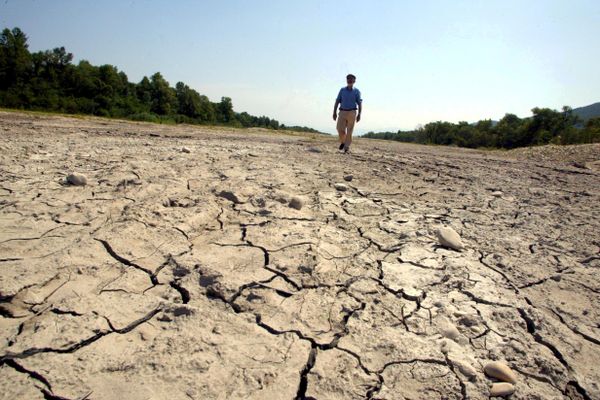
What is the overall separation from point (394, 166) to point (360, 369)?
159 inches

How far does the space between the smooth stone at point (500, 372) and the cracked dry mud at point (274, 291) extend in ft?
0.11

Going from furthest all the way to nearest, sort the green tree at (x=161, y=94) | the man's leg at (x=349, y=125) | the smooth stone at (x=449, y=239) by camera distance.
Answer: the green tree at (x=161, y=94), the man's leg at (x=349, y=125), the smooth stone at (x=449, y=239)

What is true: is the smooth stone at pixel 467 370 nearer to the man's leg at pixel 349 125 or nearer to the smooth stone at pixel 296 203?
the smooth stone at pixel 296 203

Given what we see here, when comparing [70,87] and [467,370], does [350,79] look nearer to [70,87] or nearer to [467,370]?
[467,370]

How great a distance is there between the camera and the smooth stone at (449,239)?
2.26 m

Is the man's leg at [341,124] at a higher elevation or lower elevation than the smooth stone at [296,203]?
higher

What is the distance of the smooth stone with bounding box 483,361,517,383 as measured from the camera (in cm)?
123

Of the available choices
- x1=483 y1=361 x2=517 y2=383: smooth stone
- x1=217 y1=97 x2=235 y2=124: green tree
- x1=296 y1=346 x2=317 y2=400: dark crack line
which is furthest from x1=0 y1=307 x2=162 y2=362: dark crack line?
x1=217 y1=97 x2=235 y2=124: green tree

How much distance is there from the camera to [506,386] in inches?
46.9

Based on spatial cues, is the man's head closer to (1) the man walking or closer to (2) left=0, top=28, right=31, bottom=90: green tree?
(1) the man walking

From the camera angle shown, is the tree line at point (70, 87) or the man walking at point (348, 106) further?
the tree line at point (70, 87)

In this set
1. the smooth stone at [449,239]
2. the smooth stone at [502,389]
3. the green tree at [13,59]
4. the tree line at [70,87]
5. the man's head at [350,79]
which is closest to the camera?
the smooth stone at [502,389]

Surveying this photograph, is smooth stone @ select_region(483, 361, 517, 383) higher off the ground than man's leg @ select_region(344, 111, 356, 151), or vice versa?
man's leg @ select_region(344, 111, 356, 151)

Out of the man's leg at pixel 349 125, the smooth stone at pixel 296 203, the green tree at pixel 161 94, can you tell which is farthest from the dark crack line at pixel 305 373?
the green tree at pixel 161 94
